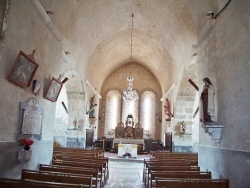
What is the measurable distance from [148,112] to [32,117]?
1324 cm

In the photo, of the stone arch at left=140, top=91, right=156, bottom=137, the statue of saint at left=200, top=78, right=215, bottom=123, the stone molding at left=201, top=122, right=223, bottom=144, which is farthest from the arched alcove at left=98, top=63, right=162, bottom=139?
the stone molding at left=201, top=122, right=223, bottom=144

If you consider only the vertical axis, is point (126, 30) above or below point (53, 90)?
above

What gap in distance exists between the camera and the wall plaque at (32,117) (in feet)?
17.0

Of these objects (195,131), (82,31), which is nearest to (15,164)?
(82,31)

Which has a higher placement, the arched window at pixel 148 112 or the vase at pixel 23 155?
the arched window at pixel 148 112

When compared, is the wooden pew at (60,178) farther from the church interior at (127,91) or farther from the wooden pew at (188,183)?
the wooden pew at (188,183)

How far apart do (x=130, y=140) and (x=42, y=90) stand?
377 inches

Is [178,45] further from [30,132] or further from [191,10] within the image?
[30,132]

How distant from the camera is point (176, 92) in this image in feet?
39.5

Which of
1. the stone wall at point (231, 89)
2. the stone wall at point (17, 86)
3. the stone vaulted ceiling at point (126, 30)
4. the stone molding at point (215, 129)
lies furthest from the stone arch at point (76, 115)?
the stone molding at point (215, 129)

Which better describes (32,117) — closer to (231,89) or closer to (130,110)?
(231,89)

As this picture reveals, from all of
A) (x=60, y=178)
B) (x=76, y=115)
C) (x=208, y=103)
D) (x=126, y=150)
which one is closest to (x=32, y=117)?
(x=60, y=178)

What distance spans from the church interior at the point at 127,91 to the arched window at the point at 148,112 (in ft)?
10.2

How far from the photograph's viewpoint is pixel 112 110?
18297 millimetres
